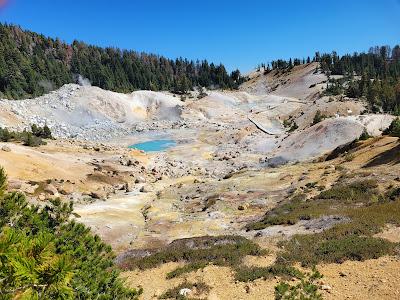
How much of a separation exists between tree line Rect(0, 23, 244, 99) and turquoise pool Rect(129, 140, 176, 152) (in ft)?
126

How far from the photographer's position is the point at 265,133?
6681 cm

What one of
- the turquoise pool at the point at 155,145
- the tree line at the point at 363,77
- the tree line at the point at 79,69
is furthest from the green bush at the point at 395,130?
the tree line at the point at 79,69

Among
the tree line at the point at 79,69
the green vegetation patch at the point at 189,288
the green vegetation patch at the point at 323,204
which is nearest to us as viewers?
the green vegetation patch at the point at 189,288

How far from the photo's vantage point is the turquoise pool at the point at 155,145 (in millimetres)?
64875

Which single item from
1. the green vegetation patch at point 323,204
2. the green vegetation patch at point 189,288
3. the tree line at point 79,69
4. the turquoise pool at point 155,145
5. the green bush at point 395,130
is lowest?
the green vegetation patch at point 189,288

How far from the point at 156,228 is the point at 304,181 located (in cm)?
1253

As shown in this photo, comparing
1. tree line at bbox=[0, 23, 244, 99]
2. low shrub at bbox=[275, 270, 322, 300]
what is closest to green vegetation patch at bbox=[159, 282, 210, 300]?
low shrub at bbox=[275, 270, 322, 300]

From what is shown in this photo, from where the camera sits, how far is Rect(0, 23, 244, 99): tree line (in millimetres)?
98250

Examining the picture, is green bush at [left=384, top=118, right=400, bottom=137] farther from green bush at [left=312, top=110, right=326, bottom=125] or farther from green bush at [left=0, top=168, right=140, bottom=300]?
green bush at [left=0, top=168, right=140, bottom=300]

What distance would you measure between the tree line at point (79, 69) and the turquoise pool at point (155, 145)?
38426 mm

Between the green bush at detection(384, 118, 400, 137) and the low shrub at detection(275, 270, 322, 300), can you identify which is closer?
the low shrub at detection(275, 270, 322, 300)

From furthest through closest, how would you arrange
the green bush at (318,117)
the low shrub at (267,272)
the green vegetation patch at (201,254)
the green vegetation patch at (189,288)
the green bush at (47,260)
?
the green bush at (318,117)
the green vegetation patch at (201,254)
the low shrub at (267,272)
the green vegetation patch at (189,288)
the green bush at (47,260)

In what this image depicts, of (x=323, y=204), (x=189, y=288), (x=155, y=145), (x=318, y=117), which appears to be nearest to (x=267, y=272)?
(x=189, y=288)

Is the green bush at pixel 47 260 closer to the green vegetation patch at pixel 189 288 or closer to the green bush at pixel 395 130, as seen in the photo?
the green vegetation patch at pixel 189 288
